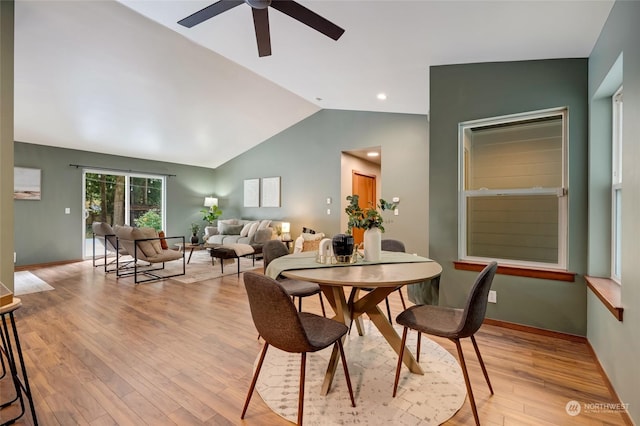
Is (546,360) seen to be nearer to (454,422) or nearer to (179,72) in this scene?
(454,422)

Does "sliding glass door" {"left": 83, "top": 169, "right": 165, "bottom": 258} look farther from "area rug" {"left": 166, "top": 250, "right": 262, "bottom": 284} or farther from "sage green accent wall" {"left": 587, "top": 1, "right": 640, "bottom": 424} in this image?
"sage green accent wall" {"left": 587, "top": 1, "right": 640, "bottom": 424}

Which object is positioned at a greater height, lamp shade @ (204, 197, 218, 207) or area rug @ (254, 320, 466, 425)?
lamp shade @ (204, 197, 218, 207)

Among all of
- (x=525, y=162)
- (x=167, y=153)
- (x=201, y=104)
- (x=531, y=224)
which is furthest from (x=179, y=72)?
(x=531, y=224)

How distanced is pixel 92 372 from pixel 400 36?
12.0ft

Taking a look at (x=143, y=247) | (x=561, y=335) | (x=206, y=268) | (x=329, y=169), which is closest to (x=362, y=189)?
(x=329, y=169)

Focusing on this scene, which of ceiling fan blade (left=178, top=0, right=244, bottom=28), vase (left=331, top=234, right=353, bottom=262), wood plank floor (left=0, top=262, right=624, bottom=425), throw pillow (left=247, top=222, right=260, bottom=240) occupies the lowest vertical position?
wood plank floor (left=0, top=262, right=624, bottom=425)

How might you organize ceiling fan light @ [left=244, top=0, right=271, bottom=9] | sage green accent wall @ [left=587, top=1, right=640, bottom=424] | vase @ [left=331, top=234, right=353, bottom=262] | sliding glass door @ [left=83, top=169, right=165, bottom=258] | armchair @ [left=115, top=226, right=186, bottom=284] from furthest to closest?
sliding glass door @ [left=83, top=169, right=165, bottom=258] → armchair @ [left=115, top=226, right=186, bottom=284] → vase @ [left=331, top=234, right=353, bottom=262] → ceiling fan light @ [left=244, top=0, right=271, bottom=9] → sage green accent wall @ [left=587, top=1, right=640, bottom=424]

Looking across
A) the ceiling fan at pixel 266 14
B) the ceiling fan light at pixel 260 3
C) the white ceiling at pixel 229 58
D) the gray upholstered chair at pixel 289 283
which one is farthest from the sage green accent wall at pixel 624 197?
the ceiling fan light at pixel 260 3

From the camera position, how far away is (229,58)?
166 inches

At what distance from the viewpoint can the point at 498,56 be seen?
109 inches

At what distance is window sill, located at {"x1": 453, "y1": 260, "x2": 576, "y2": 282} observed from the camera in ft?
8.41

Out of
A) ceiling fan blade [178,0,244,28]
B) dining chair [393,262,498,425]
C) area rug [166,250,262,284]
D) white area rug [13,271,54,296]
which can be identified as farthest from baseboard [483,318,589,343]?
white area rug [13,271,54,296]

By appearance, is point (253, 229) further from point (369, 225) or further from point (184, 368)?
point (369, 225)

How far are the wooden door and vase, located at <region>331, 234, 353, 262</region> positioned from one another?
174 inches
